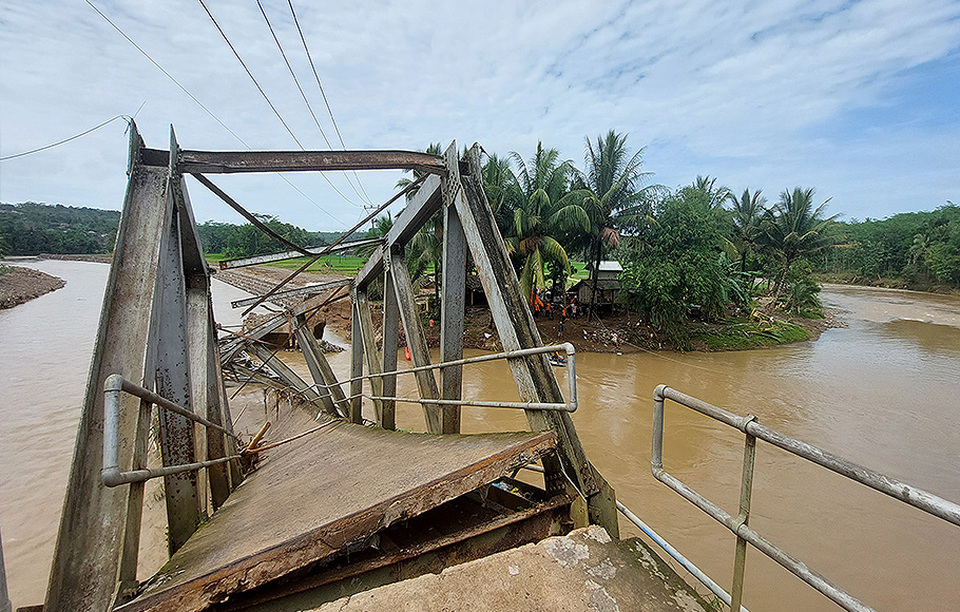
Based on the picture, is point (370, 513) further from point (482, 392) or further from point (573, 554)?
point (482, 392)

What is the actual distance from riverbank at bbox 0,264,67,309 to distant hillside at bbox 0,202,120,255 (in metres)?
9.56

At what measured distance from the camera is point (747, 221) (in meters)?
29.5

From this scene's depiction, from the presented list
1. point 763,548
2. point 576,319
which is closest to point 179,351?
point 763,548

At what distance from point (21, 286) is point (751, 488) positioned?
1681 inches

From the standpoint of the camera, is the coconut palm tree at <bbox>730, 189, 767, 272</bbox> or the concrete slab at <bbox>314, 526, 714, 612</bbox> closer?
the concrete slab at <bbox>314, 526, 714, 612</bbox>

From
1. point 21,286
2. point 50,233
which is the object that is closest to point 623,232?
point 21,286

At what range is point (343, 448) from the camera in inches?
146

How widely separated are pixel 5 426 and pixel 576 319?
54.8 ft

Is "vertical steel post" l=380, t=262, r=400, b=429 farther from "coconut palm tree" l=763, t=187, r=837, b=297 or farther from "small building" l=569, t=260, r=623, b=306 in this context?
"coconut palm tree" l=763, t=187, r=837, b=297

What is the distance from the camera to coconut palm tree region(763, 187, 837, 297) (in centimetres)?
2492

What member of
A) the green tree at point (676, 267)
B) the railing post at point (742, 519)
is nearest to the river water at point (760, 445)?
the green tree at point (676, 267)

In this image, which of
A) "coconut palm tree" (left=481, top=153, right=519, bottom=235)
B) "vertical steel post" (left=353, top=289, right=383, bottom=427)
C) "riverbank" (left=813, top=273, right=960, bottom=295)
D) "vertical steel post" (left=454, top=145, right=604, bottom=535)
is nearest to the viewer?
"vertical steel post" (left=454, top=145, right=604, bottom=535)

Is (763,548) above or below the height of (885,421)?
above

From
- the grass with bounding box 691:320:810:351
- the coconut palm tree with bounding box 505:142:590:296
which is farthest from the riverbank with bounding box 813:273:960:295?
the coconut palm tree with bounding box 505:142:590:296
